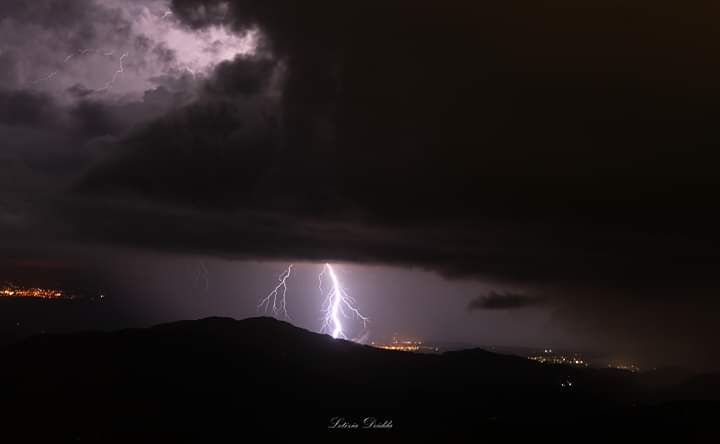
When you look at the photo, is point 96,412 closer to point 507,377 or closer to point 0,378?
point 0,378

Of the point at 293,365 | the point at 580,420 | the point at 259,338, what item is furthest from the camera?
the point at 259,338

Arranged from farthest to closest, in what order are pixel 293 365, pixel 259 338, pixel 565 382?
pixel 565 382
pixel 259 338
pixel 293 365

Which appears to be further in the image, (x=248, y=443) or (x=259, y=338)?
(x=259, y=338)

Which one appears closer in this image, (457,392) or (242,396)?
(242,396)

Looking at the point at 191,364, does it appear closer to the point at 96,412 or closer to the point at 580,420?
the point at 96,412

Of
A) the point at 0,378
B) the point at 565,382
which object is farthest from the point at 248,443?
the point at 565,382

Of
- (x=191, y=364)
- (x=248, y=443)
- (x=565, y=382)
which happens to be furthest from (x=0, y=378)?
(x=565, y=382)

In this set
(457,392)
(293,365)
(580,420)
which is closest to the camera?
(580,420)
